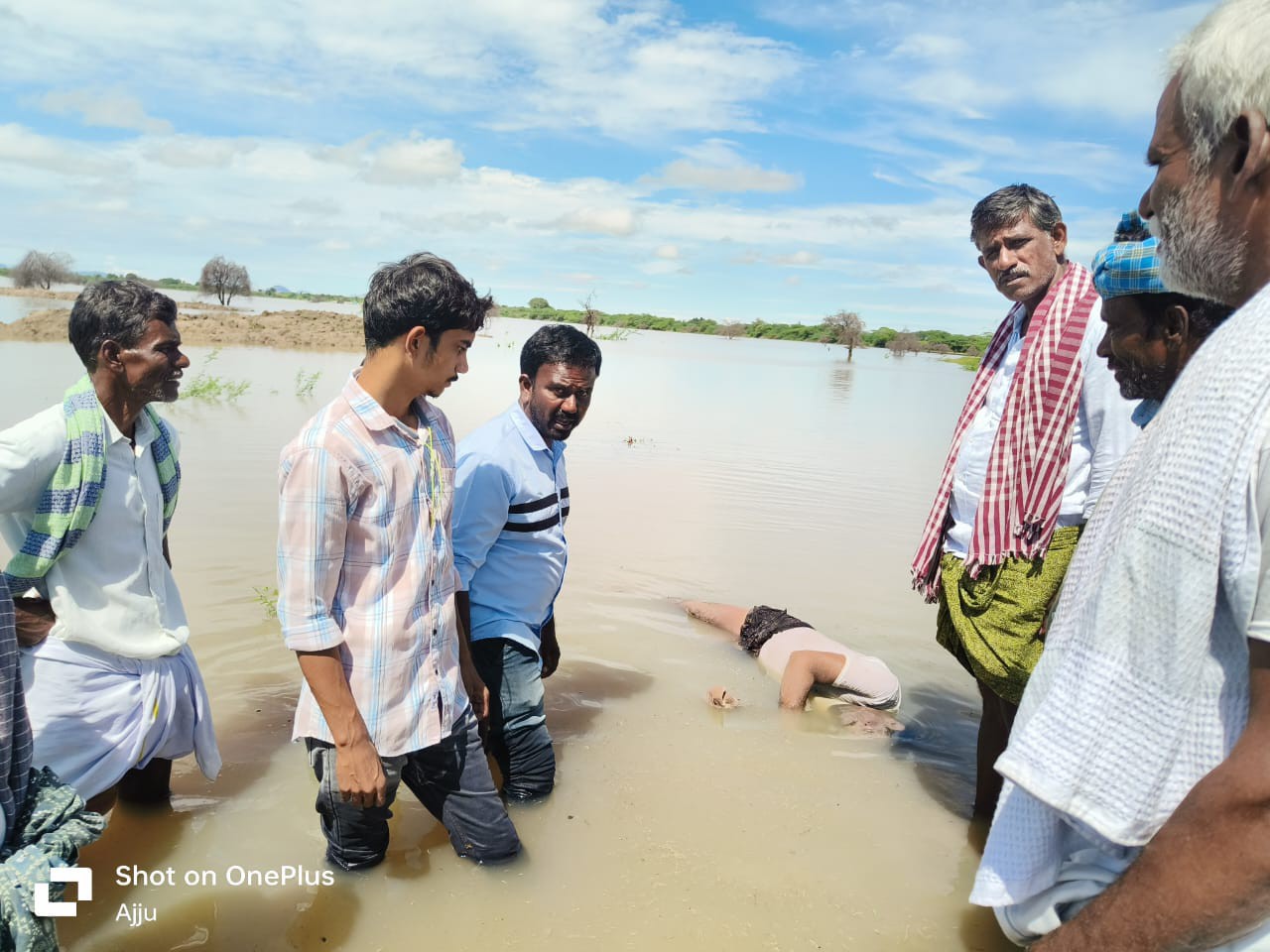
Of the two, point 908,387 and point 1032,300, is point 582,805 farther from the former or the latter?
point 908,387

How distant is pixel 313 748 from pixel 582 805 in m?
1.34

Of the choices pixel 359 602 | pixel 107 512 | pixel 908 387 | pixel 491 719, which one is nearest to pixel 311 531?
pixel 359 602

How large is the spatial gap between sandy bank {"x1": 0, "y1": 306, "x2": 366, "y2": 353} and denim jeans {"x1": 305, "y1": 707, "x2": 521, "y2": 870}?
1918 cm

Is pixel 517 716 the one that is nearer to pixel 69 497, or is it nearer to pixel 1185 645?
pixel 69 497

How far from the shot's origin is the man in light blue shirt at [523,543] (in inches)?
122

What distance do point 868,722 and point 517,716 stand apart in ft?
6.19

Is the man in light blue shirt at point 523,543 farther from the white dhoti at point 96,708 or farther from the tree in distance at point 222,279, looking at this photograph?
the tree in distance at point 222,279

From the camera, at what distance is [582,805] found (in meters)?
3.30

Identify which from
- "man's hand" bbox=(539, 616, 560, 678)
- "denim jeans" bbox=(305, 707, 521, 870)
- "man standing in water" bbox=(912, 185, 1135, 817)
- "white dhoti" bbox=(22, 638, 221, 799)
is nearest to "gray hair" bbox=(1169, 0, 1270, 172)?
"man standing in water" bbox=(912, 185, 1135, 817)

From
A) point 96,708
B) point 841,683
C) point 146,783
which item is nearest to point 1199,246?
point 96,708

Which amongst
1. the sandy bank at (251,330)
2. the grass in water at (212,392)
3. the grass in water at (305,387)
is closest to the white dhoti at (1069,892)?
the grass in water at (212,392)

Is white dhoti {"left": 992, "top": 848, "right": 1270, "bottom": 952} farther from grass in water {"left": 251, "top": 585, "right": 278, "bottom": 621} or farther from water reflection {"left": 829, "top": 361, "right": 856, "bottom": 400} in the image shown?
water reflection {"left": 829, "top": 361, "right": 856, "bottom": 400}

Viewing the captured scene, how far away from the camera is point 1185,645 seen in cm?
90

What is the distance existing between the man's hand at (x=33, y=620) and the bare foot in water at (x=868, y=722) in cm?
335
